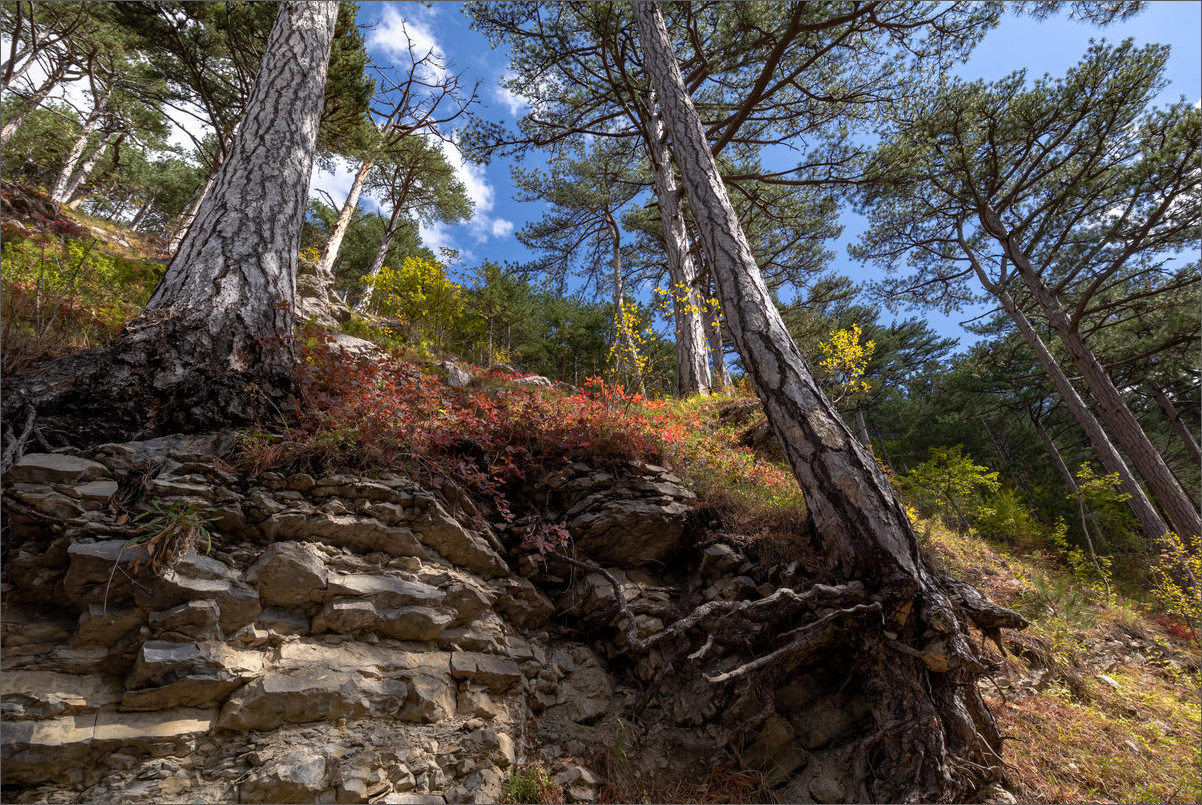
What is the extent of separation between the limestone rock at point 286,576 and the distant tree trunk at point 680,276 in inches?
247

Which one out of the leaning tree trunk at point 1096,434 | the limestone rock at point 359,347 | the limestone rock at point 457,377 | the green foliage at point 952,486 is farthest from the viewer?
the leaning tree trunk at point 1096,434

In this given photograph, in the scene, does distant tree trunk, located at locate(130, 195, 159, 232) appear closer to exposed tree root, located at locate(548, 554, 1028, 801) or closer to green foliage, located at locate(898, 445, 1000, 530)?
exposed tree root, located at locate(548, 554, 1028, 801)

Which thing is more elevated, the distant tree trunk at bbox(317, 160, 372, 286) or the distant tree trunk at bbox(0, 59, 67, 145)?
the distant tree trunk at bbox(0, 59, 67, 145)

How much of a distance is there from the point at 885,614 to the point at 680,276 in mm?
7045

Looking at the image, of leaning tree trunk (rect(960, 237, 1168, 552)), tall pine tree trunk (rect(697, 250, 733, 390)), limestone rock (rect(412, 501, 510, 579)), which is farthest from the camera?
tall pine tree trunk (rect(697, 250, 733, 390))

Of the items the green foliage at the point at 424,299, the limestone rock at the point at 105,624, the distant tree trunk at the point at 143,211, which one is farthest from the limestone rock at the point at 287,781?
the distant tree trunk at the point at 143,211

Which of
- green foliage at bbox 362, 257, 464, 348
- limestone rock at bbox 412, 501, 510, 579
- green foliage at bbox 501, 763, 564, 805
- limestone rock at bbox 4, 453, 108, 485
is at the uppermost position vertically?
green foliage at bbox 362, 257, 464, 348

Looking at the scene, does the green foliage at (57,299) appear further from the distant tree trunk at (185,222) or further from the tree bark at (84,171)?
the tree bark at (84,171)

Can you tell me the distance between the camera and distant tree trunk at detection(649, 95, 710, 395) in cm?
804

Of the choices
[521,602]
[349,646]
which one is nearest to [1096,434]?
[521,602]

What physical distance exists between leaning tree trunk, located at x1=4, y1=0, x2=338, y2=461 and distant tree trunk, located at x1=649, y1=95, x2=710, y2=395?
564 centimetres

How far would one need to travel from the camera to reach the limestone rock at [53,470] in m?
2.13

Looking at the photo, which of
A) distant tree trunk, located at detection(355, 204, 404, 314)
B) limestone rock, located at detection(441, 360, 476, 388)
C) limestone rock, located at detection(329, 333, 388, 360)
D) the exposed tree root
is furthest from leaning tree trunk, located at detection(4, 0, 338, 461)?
distant tree trunk, located at detection(355, 204, 404, 314)

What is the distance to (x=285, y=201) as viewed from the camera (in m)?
3.95
